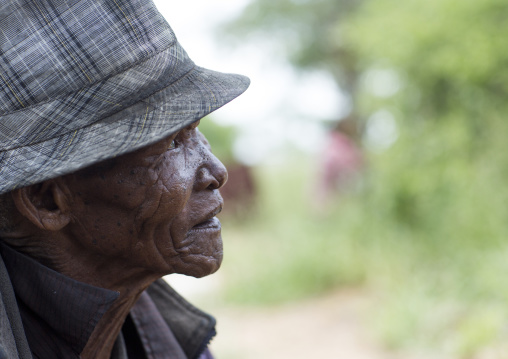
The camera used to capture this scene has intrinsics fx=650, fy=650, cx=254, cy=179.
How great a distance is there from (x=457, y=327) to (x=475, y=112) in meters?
2.30

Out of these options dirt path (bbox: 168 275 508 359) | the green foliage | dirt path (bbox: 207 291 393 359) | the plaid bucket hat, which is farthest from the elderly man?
dirt path (bbox: 207 291 393 359)

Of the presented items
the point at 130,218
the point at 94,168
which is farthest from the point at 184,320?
the point at 94,168

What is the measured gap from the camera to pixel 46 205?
1521mm

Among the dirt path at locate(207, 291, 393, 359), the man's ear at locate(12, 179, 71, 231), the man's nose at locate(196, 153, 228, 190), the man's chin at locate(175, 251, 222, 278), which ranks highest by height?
the man's ear at locate(12, 179, 71, 231)

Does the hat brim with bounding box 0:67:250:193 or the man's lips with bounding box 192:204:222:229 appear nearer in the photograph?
the hat brim with bounding box 0:67:250:193

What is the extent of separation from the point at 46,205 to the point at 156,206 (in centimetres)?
26

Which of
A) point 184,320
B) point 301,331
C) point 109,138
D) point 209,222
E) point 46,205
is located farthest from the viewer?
point 301,331

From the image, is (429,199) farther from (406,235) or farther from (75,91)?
(75,91)

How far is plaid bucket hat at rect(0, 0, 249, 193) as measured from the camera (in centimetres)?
141

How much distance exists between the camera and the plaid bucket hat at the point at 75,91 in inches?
55.7

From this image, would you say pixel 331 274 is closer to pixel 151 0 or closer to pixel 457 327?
pixel 457 327

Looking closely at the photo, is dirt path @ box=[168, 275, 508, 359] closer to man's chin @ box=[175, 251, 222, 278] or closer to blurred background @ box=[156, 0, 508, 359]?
blurred background @ box=[156, 0, 508, 359]

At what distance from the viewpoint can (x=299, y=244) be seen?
8242mm

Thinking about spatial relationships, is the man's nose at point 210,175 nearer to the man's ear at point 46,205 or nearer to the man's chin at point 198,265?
the man's chin at point 198,265
